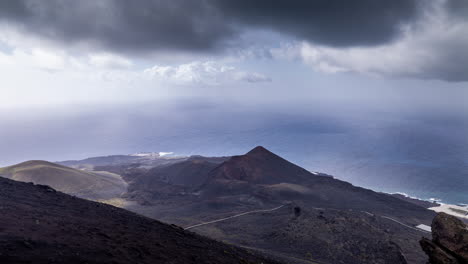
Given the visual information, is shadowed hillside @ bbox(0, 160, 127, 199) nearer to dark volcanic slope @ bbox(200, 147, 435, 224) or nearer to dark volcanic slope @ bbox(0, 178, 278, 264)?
dark volcanic slope @ bbox(200, 147, 435, 224)

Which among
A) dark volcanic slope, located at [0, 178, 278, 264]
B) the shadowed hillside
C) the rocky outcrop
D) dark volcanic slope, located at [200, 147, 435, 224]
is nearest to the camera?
dark volcanic slope, located at [0, 178, 278, 264]

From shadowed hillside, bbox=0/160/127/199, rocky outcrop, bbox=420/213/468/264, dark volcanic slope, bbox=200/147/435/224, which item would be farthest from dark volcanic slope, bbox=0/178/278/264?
shadowed hillside, bbox=0/160/127/199

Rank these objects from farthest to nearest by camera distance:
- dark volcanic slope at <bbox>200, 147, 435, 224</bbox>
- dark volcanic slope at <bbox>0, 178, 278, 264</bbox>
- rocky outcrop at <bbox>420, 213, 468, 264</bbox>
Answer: dark volcanic slope at <bbox>200, 147, 435, 224</bbox> → rocky outcrop at <bbox>420, 213, 468, 264</bbox> → dark volcanic slope at <bbox>0, 178, 278, 264</bbox>

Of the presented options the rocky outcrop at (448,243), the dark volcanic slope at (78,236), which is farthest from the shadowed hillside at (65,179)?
the rocky outcrop at (448,243)

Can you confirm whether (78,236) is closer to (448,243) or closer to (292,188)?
(448,243)

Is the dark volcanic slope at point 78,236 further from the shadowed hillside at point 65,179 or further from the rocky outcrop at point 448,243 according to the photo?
the shadowed hillside at point 65,179

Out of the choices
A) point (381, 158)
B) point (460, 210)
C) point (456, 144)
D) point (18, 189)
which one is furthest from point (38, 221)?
point (456, 144)
